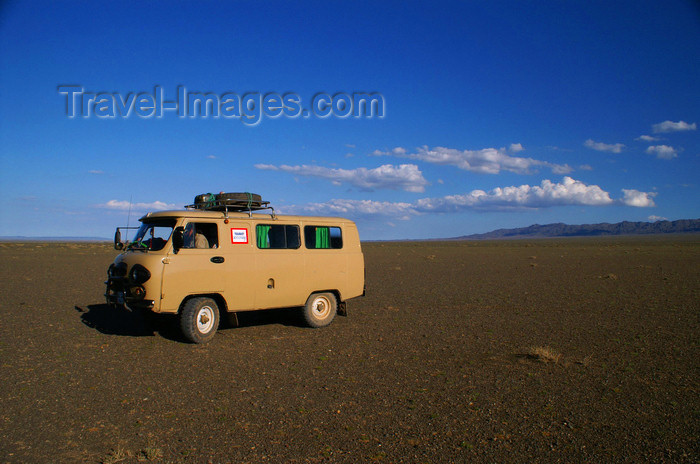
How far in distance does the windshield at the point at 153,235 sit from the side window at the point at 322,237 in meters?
3.04

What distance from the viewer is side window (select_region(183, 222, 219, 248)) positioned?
942 centimetres

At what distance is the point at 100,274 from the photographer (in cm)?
2570

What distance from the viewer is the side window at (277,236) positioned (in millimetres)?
10371

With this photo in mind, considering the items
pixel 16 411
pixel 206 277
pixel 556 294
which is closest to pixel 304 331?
pixel 206 277

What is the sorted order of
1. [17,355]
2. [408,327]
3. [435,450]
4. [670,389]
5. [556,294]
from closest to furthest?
[435,450] < [670,389] < [17,355] < [408,327] < [556,294]

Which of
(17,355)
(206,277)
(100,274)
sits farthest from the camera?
(100,274)

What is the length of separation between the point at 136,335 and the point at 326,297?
171 inches

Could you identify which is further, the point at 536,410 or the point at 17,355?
the point at 17,355

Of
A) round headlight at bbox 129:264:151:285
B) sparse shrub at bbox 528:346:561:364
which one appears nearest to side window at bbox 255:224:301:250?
round headlight at bbox 129:264:151:285

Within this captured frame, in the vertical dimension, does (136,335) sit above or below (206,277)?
below

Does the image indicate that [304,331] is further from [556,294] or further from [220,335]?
[556,294]

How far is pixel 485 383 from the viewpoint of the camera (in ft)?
23.7

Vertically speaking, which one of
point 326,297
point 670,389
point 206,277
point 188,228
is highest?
point 188,228

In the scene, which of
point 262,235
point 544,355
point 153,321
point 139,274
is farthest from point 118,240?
point 544,355
